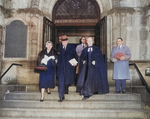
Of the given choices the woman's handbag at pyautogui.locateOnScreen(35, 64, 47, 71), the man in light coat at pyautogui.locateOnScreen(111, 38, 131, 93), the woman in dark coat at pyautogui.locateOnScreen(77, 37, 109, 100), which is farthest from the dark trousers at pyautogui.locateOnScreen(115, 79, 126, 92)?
the woman's handbag at pyautogui.locateOnScreen(35, 64, 47, 71)

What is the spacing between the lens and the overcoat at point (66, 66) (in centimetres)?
447

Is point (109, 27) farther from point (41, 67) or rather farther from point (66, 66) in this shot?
point (41, 67)

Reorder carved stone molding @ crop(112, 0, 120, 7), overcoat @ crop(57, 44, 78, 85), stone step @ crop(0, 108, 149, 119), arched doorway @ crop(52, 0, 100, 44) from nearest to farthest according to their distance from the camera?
stone step @ crop(0, 108, 149, 119) < overcoat @ crop(57, 44, 78, 85) < carved stone molding @ crop(112, 0, 120, 7) < arched doorway @ crop(52, 0, 100, 44)

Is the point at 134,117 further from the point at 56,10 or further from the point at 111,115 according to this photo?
the point at 56,10

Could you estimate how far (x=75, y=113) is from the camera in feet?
13.0

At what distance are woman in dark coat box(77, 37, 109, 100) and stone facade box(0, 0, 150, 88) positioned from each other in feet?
7.38

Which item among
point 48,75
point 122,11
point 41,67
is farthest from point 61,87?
point 122,11

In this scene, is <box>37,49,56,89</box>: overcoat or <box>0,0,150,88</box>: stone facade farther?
<box>0,0,150,88</box>: stone facade

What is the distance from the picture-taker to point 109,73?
6.59 m

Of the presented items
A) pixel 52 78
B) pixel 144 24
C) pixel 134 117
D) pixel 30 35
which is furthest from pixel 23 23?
pixel 134 117

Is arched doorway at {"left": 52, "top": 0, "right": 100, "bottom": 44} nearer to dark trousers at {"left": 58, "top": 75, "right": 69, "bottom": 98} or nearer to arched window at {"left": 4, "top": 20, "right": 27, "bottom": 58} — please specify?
arched window at {"left": 4, "top": 20, "right": 27, "bottom": 58}

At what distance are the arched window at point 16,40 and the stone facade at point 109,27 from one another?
0.15 m

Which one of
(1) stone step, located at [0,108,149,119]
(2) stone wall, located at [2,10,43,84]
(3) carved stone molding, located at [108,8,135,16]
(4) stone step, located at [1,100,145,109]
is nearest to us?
(1) stone step, located at [0,108,149,119]

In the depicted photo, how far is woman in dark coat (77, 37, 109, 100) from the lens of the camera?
14.3ft
